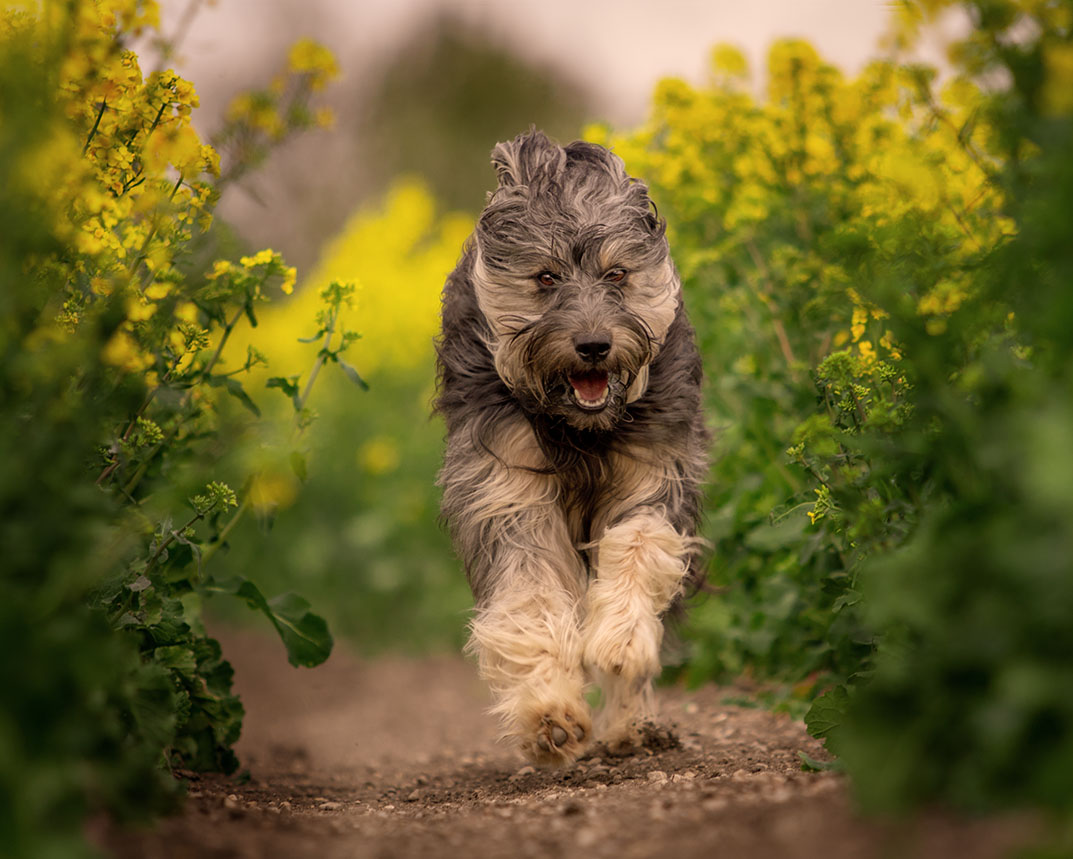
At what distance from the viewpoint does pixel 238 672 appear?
25.5 feet

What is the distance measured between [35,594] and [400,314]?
8051 mm

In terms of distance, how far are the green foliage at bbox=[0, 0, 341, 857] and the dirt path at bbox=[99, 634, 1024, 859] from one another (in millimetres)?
236

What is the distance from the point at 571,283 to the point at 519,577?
1.05 meters

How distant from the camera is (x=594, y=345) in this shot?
377 cm

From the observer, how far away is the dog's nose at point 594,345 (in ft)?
12.4

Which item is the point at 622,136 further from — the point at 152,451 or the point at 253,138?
the point at 152,451

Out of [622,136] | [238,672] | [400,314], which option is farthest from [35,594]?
[400,314]

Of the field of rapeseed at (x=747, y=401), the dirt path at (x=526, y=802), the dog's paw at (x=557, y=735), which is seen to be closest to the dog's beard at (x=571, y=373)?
the field of rapeseed at (x=747, y=401)

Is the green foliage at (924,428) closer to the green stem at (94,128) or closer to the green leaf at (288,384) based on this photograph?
the green leaf at (288,384)

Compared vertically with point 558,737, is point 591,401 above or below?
above

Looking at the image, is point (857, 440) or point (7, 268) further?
point (857, 440)

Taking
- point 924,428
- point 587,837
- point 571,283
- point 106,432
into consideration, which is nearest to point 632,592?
point 571,283

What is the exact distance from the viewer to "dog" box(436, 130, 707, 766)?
12.5ft

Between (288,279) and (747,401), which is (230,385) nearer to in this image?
(288,279)
